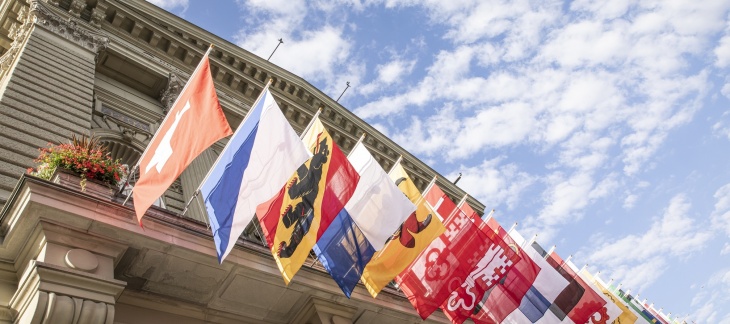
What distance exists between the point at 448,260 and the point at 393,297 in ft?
5.12

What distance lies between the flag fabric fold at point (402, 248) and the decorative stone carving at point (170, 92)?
1277 cm

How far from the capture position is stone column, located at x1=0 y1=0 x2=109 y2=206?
1294 centimetres

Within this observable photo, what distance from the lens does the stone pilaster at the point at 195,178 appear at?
17.9 m

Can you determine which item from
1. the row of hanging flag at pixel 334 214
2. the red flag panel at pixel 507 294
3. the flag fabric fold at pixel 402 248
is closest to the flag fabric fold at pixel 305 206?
the row of hanging flag at pixel 334 214

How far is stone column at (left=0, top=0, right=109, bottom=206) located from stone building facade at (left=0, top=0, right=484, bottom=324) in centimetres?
4

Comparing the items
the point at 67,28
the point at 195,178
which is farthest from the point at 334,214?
the point at 67,28

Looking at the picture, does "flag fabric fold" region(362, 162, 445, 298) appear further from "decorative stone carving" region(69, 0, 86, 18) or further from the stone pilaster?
"decorative stone carving" region(69, 0, 86, 18)

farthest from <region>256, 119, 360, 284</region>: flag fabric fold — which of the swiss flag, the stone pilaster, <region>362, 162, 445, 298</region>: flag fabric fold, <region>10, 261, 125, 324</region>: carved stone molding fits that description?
the stone pilaster

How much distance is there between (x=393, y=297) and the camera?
13320mm

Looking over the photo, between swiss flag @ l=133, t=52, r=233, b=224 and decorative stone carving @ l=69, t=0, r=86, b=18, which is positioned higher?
swiss flag @ l=133, t=52, r=233, b=224

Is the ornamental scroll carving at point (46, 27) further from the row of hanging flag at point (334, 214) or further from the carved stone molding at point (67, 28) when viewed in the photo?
the row of hanging flag at point (334, 214)

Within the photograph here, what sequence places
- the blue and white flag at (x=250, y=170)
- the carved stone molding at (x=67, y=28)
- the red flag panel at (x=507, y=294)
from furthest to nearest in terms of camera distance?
the carved stone molding at (x=67, y=28), the red flag panel at (x=507, y=294), the blue and white flag at (x=250, y=170)

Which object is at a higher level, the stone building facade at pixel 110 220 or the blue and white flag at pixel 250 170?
the blue and white flag at pixel 250 170

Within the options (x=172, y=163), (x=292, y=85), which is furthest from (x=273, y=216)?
(x=292, y=85)
